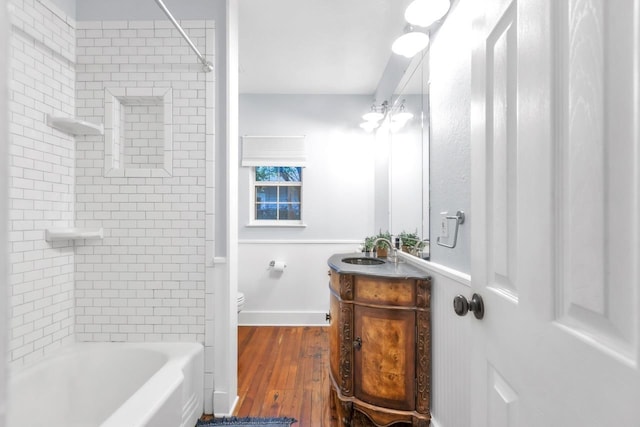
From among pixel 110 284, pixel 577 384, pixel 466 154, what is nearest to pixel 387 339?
pixel 466 154

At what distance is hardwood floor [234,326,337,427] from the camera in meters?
1.86

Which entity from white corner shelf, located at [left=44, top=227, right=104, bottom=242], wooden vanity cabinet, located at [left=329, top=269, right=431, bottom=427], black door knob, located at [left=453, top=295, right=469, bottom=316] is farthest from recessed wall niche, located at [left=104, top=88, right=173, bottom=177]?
black door knob, located at [left=453, top=295, right=469, bottom=316]

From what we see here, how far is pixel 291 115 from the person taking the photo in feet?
11.2

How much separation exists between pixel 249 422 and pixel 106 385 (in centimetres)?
84

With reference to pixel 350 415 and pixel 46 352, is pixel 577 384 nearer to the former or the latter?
pixel 350 415

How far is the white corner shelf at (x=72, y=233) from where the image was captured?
1653 millimetres

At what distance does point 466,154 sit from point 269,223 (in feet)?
8.19

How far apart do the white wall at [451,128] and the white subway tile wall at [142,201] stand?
1.35 metres

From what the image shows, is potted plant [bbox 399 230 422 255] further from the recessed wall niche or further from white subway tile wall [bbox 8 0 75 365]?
white subway tile wall [bbox 8 0 75 365]

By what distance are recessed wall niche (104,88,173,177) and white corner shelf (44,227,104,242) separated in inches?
14.4

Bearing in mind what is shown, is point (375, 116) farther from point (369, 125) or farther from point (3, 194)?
point (3, 194)

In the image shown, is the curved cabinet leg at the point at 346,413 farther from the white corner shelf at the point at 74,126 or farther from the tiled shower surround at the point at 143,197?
the white corner shelf at the point at 74,126

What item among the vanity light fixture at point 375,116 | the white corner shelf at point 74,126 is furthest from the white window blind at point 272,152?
the white corner shelf at point 74,126

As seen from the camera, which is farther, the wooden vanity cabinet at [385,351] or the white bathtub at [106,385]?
the wooden vanity cabinet at [385,351]
